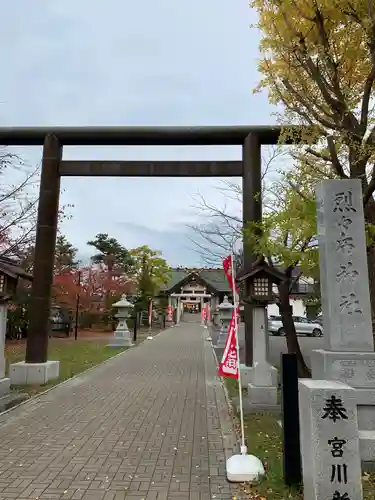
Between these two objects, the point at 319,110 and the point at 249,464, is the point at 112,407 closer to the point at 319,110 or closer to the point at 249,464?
the point at 249,464

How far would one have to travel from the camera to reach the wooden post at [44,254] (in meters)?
10.3

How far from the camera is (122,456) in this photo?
538 cm

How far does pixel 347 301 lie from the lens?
5461 millimetres

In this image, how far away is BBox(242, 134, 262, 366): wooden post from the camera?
10000 mm

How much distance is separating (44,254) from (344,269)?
790 centimetres

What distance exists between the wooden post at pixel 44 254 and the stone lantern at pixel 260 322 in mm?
5254

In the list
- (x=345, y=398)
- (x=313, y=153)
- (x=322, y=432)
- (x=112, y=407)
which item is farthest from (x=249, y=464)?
(x=313, y=153)

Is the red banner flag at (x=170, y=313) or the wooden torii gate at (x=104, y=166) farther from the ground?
the wooden torii gate at (x=104, y=166)

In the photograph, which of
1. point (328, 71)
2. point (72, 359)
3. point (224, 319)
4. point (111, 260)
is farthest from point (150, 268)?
point (328, 71)

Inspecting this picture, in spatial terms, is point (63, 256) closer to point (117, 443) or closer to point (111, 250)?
point (111, 250)

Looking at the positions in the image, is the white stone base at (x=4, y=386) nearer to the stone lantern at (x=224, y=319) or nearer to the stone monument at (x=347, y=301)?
the stone monument at (x=347, y=301)

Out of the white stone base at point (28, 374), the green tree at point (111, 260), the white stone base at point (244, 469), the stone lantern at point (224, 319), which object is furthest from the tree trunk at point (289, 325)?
the green tree at point (111, 260)

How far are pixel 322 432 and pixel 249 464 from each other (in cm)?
142

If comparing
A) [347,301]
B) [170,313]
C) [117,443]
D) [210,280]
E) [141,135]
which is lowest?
[117,443]
